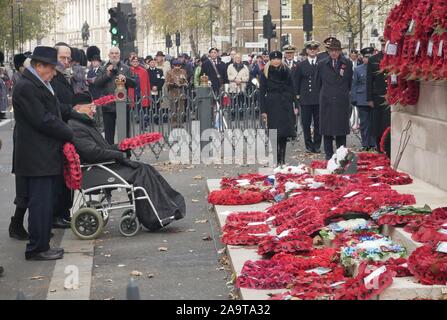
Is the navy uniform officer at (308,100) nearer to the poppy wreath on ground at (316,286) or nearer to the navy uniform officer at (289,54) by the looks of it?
the navy uniform officer at (289,54)

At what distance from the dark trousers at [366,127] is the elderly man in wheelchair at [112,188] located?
→ 8316 mm

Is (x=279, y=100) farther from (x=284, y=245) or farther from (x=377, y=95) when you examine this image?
(x=284, y=245)

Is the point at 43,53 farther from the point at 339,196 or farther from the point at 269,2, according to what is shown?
the point at 269,2

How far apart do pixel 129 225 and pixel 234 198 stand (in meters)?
1.53

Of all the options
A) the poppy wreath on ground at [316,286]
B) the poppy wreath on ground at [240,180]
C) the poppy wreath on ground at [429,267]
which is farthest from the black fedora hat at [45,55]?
the poppy wreath on ground at [240,180]

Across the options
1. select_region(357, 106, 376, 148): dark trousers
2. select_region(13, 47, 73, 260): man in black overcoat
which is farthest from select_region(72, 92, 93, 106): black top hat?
select_region(357, 106, 376, 148): dark trousers

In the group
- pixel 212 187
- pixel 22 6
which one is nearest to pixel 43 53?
pixel 212 187

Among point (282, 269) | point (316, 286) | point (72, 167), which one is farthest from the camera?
point (72, 167)

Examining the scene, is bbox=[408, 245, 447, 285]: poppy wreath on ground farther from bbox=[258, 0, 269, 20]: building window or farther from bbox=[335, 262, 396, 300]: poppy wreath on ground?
bbox=[258, 0, 269, 20]: building window

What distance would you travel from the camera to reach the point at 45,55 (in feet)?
33.7

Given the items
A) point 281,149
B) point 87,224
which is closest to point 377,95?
point 281,149

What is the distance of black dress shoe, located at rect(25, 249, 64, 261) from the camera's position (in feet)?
33.9

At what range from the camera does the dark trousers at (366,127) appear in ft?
64.7

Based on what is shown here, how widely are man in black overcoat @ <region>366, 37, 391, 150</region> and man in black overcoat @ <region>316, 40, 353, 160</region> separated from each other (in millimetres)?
371
